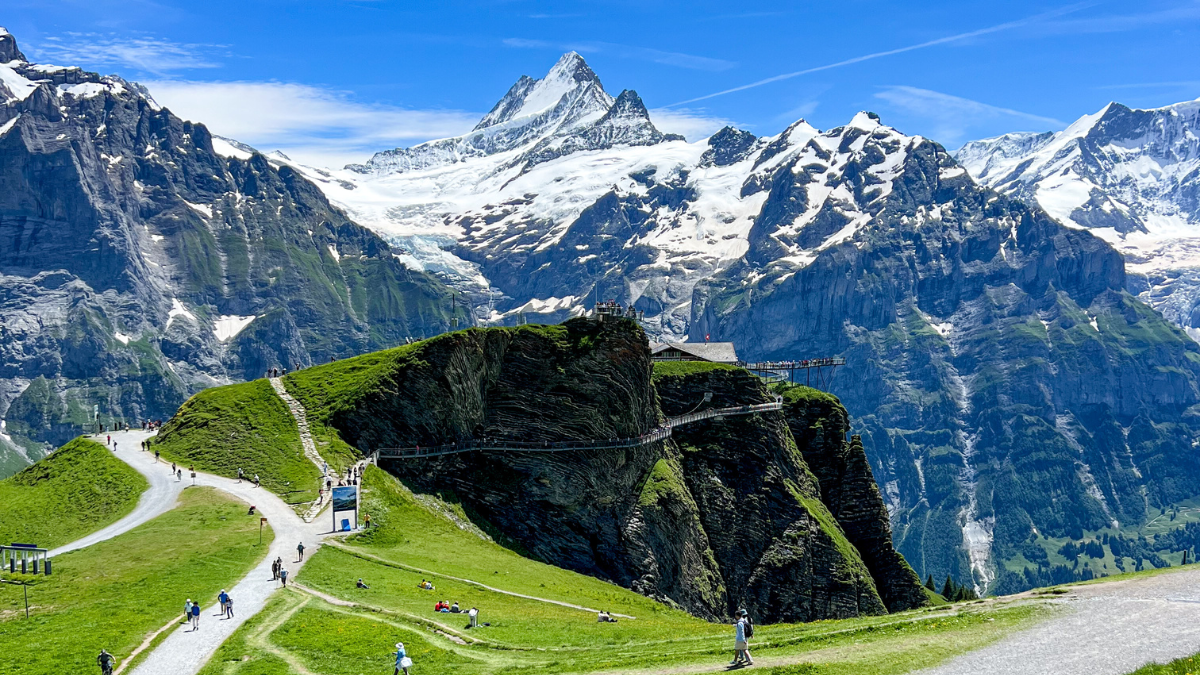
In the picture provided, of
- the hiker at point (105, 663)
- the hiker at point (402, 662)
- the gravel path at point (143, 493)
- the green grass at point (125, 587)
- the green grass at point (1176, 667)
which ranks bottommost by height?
the green grass at point (1176, 667)

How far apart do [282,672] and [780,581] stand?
108815mm

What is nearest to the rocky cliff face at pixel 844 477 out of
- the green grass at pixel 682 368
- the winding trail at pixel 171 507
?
the green grass at pixel 682 368

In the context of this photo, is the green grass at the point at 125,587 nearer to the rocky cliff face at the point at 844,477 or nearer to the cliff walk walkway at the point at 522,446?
the cliff walk walkway at the point at 522,446

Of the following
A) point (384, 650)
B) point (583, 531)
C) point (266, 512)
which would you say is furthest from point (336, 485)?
point (384, 650)

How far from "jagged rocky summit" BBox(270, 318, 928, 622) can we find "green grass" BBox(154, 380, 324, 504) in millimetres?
5350

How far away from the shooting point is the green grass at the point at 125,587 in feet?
202

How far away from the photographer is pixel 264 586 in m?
78.8

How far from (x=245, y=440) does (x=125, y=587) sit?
52240 mm

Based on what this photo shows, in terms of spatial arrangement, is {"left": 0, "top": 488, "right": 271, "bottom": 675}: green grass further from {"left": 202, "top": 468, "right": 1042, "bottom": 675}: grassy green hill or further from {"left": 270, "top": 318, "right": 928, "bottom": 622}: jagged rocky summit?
{"left": 270, "top": 318, "right": 928, "bottom": 622}: jagged rocky summit

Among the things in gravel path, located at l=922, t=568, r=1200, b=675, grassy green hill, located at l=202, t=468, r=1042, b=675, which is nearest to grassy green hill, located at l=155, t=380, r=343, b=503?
grassy green hill, located at l=202, t=468, r=1042, b=675

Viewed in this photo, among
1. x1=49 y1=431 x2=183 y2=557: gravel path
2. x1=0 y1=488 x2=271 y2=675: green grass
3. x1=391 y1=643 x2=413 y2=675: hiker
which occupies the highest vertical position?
x1=49 y1=431 x2=183 y2=557: gravel path

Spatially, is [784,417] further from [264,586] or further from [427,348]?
[264,586]

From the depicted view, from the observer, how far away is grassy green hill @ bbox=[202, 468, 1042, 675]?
58625 mm

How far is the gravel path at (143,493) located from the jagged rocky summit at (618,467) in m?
20.1
